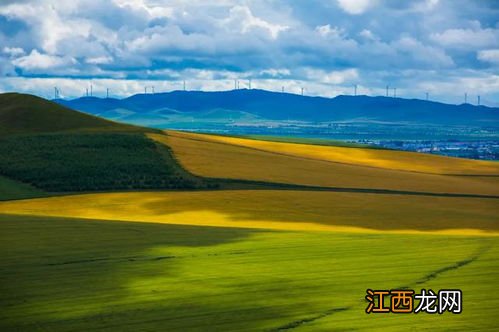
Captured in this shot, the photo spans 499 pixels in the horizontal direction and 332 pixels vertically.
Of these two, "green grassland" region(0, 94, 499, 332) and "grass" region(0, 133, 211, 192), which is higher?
"grass" region(0, 133, 211, 192)

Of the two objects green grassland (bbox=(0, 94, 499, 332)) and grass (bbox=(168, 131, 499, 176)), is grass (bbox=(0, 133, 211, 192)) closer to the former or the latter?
green grassland (bbox=(0, 94, 499, 332))

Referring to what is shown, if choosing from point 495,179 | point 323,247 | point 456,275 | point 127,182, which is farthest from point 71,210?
point 495,179

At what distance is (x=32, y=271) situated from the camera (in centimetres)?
3516

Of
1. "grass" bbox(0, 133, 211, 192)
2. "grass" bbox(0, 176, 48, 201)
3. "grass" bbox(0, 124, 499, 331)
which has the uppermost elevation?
"grass" bbox(0, 133, 211, 192)

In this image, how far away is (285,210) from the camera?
59.5 meters

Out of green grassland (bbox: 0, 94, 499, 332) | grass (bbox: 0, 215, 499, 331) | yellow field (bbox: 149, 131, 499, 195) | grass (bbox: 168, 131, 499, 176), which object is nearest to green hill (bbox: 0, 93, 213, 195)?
green grassland (bbox: 0, 94, 499, 332)

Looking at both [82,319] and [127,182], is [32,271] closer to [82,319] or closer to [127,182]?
[82,319]

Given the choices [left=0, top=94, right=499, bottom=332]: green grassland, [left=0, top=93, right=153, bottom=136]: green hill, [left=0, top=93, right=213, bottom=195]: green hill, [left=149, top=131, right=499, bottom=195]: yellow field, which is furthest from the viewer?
[left=0, top=93, right=153, bottom=136]: green hill

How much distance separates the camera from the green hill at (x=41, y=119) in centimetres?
11156

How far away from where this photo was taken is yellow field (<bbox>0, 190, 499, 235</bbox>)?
53.7 meters

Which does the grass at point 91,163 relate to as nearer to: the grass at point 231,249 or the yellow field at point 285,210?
the grass at point 231,249

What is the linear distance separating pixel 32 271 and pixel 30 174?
4446 centimetres

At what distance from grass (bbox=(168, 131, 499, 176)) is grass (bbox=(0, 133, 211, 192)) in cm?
2090

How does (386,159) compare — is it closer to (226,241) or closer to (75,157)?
(75,157)
